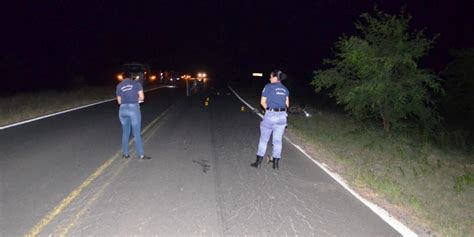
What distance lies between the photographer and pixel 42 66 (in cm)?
5500

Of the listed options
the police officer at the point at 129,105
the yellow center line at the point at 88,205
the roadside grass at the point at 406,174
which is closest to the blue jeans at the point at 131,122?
the police officer at the point at 129,105

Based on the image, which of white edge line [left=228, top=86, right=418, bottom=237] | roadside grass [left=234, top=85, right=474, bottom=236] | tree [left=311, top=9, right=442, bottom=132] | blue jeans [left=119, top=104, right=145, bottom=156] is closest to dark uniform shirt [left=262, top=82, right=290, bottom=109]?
white edge line [left=228, top=86, right=418, bottom=237]

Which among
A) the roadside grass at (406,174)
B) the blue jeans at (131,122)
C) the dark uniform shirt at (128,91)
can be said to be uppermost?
the dark uniform shirt at (128,91)

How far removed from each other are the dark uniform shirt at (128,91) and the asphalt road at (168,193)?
126 centimetres

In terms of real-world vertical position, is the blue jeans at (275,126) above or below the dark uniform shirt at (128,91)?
below

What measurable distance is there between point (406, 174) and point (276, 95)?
10.2 ft

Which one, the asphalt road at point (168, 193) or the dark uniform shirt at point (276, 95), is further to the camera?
the dark uniform shirt at point (276, 95)

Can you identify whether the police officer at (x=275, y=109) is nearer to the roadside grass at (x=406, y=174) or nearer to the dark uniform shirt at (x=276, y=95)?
the dark uniform shirt at (x=276, y=95)

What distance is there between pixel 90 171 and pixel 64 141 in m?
3.78

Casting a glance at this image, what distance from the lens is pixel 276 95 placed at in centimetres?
885

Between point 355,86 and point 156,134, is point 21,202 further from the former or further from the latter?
point 355,86

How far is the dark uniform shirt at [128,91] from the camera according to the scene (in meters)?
9.55

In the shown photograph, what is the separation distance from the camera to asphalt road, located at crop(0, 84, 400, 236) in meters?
5.66

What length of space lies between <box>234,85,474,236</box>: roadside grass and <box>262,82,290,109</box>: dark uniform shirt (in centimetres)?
181
